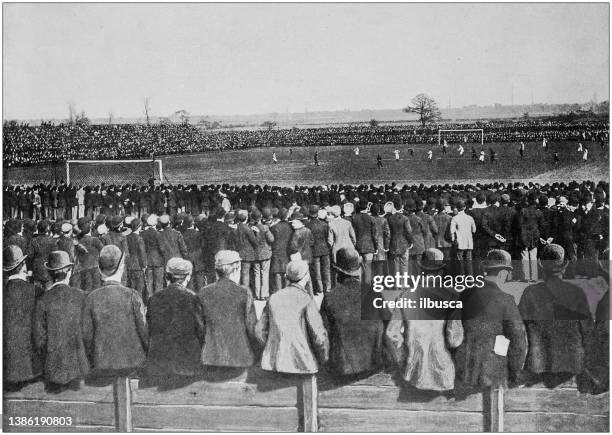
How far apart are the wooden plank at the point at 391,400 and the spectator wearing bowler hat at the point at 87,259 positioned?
145 inches

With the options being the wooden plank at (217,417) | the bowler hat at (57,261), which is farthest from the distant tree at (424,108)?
the bowler hat at (57,261)

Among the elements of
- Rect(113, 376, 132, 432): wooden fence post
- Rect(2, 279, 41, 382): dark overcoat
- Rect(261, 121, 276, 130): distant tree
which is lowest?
Rect(113, 376, 132, 432): wooden fence post

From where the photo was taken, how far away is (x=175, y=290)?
19.8 feet

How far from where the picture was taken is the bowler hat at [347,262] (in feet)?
19.1

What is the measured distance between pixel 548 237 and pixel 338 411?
440 centimetres

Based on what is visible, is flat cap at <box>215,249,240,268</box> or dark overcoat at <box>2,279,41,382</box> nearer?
flat cap at <box>215,249,240,268</box>

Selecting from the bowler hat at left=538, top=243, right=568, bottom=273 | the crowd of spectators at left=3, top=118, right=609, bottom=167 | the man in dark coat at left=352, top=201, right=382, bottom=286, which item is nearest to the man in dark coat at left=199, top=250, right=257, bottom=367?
the bowler hat at left=538, top=243, right=568, bottom=273

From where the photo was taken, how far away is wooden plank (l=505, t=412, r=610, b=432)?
6312 mm

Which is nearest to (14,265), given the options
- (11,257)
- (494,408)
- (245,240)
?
(11,257)

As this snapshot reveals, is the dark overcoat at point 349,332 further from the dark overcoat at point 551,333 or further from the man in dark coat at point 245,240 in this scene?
the man in dark coat at point 245,240

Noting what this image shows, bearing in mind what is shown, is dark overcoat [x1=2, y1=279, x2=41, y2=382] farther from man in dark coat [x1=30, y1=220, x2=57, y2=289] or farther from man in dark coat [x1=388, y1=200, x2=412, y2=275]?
man in dark coat [x1=388, y1=200, x2=412, y2=275]

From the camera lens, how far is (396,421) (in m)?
6.60

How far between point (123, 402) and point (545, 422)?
4.07 metres

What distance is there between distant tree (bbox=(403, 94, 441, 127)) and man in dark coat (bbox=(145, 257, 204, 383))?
13.8 feet
